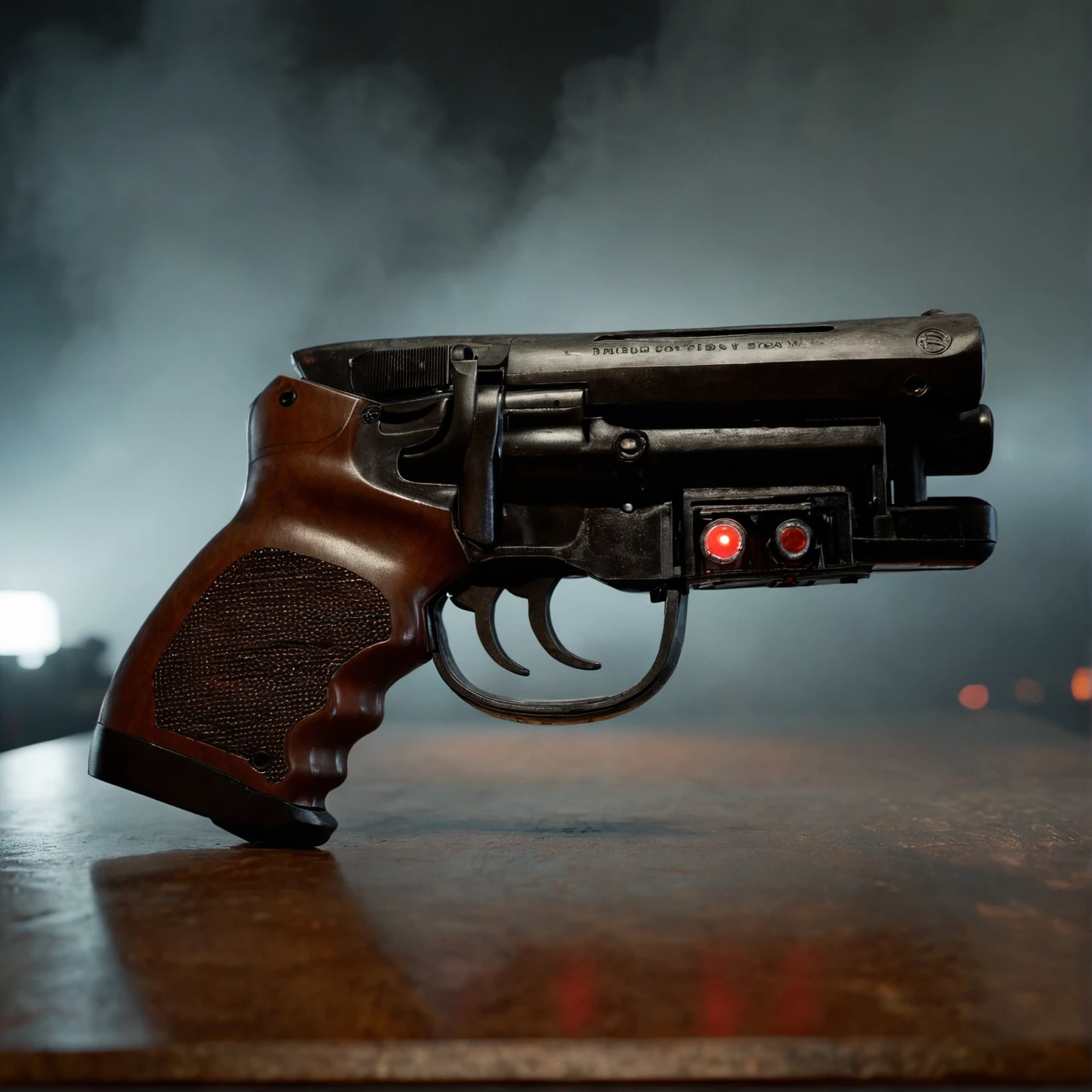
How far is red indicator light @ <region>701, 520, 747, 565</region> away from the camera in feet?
3.60

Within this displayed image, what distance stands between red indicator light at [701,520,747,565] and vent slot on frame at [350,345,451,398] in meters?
0.37

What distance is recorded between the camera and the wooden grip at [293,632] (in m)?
1.08

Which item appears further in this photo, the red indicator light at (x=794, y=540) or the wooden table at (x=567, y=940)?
the red indicator light at (x=794, y=540)

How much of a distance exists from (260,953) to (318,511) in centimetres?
54

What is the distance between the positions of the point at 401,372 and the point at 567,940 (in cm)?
71

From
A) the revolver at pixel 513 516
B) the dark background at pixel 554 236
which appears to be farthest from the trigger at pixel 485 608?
the dark background at pixel 554 236

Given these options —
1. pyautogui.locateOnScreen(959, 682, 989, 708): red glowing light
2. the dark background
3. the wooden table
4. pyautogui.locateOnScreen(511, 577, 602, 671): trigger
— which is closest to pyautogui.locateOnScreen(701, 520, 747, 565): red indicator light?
pyautogui.locateOnScreen(511, 577, 602, 671): trigger

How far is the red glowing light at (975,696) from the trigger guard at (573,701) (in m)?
1.30

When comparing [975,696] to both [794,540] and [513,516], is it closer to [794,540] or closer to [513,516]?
[794,540]

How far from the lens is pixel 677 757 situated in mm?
1690

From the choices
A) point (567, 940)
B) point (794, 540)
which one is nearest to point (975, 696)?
point (794, 540)

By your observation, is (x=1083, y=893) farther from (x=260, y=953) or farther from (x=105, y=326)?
(x=105, y=326)

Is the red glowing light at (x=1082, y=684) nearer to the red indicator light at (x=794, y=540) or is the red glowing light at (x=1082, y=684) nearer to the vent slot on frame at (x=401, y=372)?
the red indicator light at (x=794, y=540)

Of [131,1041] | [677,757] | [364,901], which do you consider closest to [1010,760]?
[677,757]
